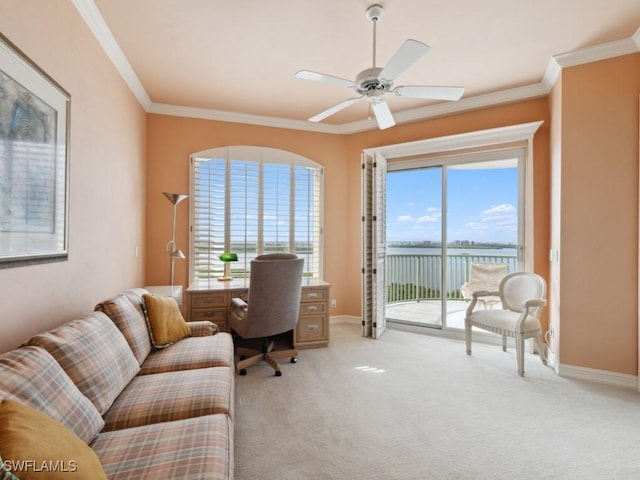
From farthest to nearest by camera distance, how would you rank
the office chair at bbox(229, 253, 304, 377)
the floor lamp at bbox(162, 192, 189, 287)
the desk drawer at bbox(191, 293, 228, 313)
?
the floor lamp at bbox(162, 192, 189, 287), the desk drawer at bbox(191, 293, 228, 313), the office chair at bbox(229, 253, 304, 377)

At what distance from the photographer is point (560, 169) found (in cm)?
288

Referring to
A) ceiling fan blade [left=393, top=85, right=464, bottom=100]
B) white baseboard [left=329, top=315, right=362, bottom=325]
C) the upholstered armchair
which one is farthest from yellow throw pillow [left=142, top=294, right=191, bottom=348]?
the upholstered armchair

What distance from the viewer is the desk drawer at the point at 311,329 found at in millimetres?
3523

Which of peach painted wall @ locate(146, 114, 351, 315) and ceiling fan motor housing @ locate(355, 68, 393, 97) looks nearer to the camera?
ceiling fan motor housing @ locate(355, 68, 393, 97)

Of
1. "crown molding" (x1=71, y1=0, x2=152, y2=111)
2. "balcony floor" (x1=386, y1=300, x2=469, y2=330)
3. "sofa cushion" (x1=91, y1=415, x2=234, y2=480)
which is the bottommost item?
"balcony floor" (x1=386, y1=300, x2=469, y2=330)

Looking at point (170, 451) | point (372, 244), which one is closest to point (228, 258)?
point (372, 244)

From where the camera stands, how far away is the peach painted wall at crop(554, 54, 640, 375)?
2605mm

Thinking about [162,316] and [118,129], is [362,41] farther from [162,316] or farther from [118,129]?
[162,316]

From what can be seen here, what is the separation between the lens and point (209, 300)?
3207 mm

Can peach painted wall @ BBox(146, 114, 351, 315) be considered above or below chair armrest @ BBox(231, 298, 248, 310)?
Result: above

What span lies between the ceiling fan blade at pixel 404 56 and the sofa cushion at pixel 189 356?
2.15 metres

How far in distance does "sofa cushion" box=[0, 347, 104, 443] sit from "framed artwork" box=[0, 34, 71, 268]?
1.61 ft

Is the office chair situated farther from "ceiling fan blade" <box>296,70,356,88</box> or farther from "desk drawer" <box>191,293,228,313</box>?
"ceiling fan blade" <box>296,70,356,88</box>

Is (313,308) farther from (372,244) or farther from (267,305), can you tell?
(372,244)
